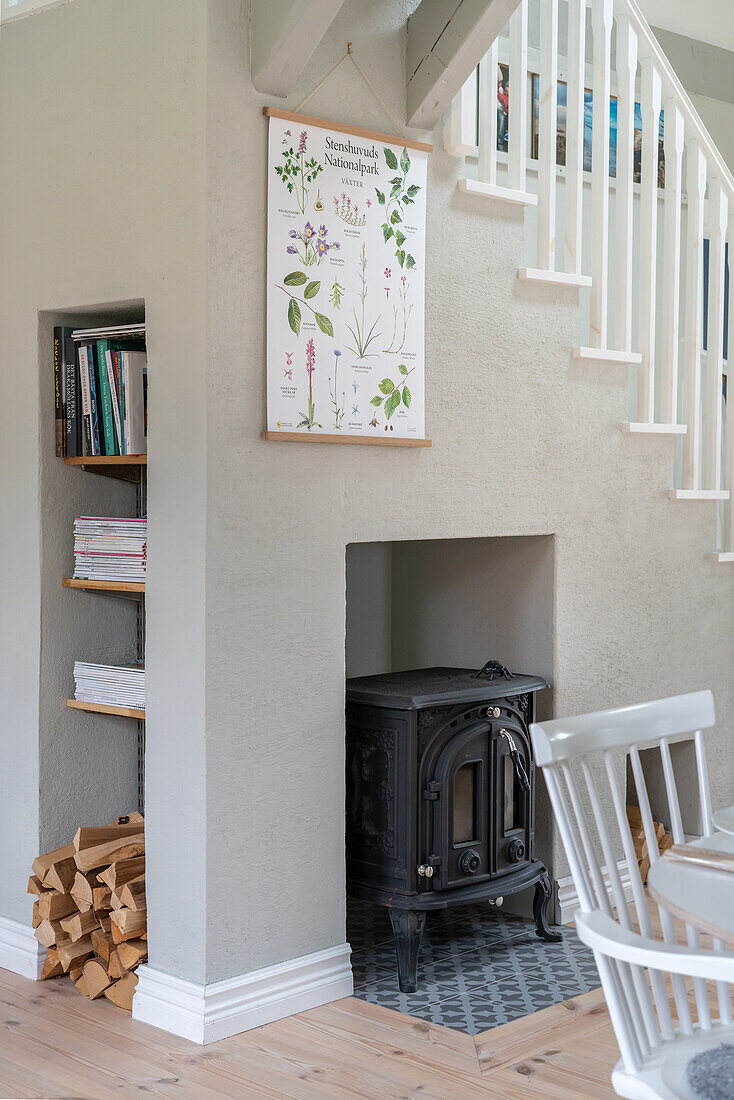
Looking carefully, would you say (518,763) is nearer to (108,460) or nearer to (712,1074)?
(108,460)

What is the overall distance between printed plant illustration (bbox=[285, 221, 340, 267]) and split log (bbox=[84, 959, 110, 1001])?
6.28ft

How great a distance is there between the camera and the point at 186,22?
289cm

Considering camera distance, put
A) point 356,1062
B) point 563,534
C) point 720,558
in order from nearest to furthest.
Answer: point 356,1062, point 563,534, point 720,558

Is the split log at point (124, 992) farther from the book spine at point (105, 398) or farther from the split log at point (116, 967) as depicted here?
the book spine at point (105, 398)

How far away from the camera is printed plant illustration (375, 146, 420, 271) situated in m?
3.21

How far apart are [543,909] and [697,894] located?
217 centimetres

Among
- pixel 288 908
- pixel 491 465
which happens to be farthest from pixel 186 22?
pixel 288 908

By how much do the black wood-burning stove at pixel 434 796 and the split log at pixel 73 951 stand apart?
2.41 ft

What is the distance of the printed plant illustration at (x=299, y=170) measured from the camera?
9.85ft

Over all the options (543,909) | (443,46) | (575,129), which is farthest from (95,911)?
(575,129)

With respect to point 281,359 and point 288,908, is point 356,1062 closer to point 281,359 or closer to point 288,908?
point 288,908

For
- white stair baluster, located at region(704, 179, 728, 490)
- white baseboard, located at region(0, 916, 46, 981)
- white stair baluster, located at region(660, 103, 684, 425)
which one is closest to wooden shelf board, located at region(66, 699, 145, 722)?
white baseboard, located at region(0, 916, 46, 981)

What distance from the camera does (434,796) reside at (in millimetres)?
3271

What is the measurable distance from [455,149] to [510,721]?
1.64 meters
